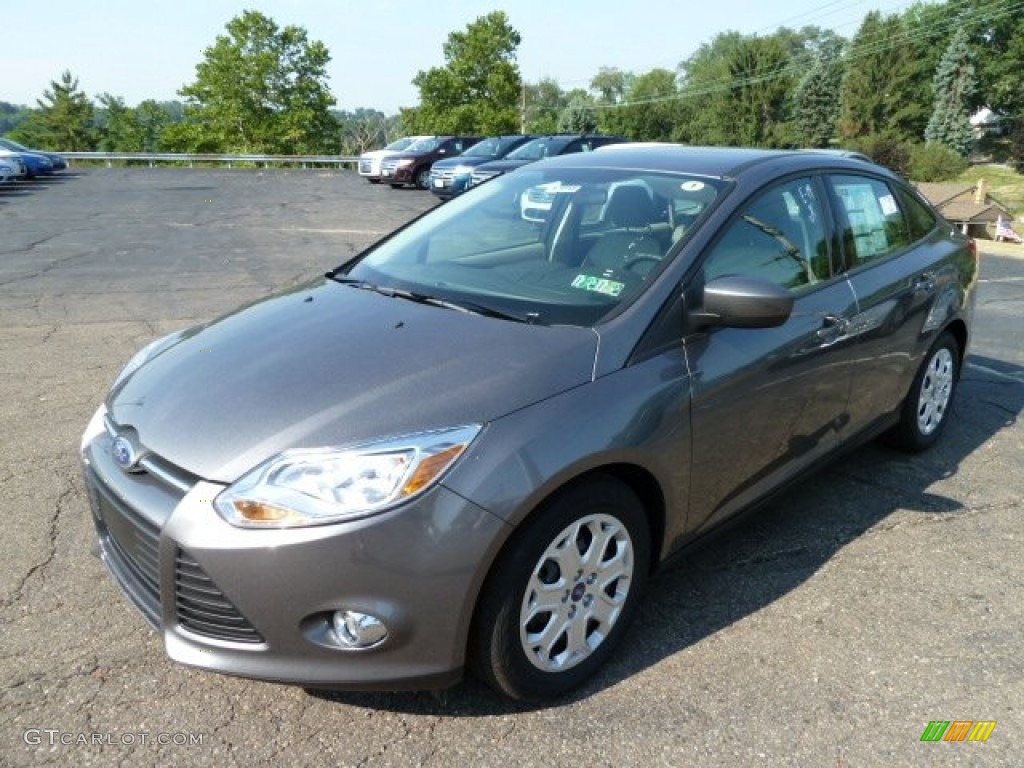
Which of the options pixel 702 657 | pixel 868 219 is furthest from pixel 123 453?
pixel 868 219

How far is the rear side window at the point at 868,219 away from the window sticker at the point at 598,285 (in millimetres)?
1349

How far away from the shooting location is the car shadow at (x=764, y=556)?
2535 millimetres

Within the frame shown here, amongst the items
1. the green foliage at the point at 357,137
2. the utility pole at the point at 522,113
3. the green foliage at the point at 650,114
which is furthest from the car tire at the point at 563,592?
the green foliage at the point at 650,114

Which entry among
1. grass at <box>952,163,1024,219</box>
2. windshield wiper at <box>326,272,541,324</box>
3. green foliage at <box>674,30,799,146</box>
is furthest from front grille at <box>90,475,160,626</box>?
green foliage at <box>674,30,799,146</box>

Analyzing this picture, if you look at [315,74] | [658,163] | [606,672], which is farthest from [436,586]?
Answer: [315,74]

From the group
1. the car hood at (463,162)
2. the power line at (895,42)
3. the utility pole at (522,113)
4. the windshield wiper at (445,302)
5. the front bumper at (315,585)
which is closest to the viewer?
the front bumper at (315,585)

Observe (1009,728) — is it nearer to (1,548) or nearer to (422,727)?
(422,727)

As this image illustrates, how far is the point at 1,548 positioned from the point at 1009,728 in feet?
11.9

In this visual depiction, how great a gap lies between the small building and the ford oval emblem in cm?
1812

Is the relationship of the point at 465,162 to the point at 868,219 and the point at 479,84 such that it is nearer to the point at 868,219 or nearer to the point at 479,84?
the point at 868,219

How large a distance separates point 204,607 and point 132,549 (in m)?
0.36

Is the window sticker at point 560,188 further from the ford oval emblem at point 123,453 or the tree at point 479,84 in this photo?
the tree at point 479,84

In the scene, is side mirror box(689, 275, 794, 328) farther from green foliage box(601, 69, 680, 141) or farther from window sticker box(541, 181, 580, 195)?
green foliage box(601, 69, 680, 141)

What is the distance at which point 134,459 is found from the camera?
239 centimetres
